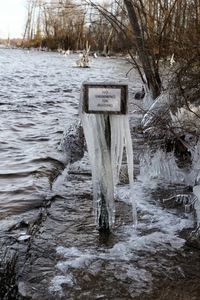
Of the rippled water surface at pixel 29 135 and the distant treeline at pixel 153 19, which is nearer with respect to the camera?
the rippled water surface at pixel 29 135

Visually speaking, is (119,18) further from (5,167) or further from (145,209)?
(145,209)

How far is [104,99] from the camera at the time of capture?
3.56m

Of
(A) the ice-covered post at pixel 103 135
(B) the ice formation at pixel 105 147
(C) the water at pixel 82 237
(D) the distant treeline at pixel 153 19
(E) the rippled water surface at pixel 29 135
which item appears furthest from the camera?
(D) the distant treeline at pixel 153 19

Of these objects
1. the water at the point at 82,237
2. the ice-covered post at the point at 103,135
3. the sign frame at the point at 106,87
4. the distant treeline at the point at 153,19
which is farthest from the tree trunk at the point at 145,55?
the sign frame at the point at 106,87

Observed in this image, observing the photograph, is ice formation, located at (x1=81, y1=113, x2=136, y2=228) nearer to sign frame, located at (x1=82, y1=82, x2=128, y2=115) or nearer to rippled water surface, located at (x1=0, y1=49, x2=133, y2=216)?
sign frame, located at (x1=82, y1=82, x2=128, y2=115)

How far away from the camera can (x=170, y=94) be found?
6973 millimetres

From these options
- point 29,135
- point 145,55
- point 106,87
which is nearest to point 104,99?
point 106,87

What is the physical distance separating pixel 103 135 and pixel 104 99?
393mm

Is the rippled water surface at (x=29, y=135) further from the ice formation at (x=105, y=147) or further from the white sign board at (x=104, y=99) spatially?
the white sign board at (x=104, y=99)

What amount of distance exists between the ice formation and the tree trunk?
5.56 m

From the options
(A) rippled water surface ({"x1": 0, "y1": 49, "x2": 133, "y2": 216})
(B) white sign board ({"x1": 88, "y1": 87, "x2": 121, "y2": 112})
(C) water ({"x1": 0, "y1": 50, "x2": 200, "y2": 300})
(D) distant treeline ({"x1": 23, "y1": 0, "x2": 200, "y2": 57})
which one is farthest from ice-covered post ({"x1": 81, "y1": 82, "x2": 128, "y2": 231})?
(D) distant treeline ({"x1": 23, "y1": 0, "x2": 200, "y2": 57})

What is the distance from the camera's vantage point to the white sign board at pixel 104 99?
11.6 feet

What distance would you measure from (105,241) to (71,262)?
0.50 metres

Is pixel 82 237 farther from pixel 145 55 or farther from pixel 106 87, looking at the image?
pixel 145 55
